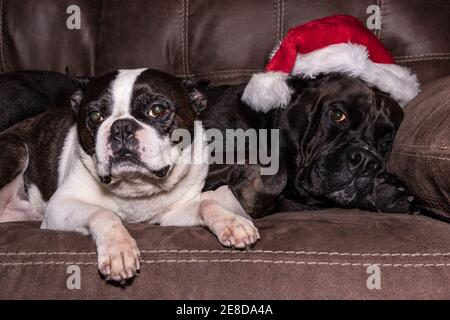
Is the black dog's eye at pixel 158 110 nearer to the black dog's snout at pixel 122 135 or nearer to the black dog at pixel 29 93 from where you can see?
the black dog's snout at pixel 122 135

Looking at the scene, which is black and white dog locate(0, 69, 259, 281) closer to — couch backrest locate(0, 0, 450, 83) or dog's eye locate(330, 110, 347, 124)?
dog's eye locate(330, 110, 347, 124)

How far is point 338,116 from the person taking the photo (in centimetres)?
257

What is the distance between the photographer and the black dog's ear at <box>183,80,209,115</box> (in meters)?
2.53

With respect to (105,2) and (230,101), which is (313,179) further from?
(105,2)

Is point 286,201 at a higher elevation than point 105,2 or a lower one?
lower

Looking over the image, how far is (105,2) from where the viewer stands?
11.5 feet

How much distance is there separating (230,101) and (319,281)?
1377mm

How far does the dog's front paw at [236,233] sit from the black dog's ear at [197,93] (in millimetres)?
829

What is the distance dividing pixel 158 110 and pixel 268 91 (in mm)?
596

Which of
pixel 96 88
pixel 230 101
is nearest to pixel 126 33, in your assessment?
pixel 230 101

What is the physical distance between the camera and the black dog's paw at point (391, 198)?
2305mm

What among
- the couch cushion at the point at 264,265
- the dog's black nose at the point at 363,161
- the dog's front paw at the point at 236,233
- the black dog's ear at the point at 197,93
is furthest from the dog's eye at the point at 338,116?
the dog's front paw at the point at 236,233

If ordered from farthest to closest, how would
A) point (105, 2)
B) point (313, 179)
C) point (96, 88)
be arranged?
point (105, 2) → point (313, 179) → point (96, 88)

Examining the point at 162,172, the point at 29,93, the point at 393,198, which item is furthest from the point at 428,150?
the point at 29,93
